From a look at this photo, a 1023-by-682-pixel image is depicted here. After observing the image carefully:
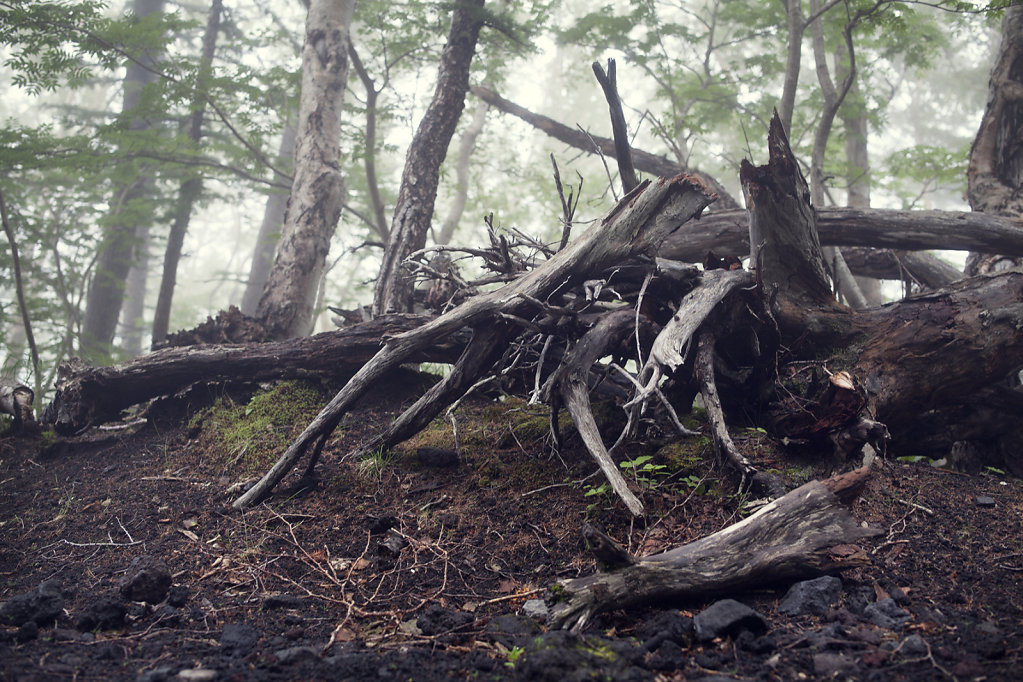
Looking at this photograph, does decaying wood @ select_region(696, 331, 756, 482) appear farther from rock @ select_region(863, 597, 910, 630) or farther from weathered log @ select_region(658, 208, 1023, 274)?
weathered log @ select_region(658, 208, 1023, 274)

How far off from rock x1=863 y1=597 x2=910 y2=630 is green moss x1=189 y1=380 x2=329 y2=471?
3.80m

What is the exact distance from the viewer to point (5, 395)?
17.1 feet

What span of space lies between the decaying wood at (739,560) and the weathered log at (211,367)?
2910 mm

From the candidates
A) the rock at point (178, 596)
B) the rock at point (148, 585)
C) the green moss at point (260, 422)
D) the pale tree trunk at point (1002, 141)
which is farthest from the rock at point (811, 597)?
the pale tree trunk at point (1002, 141)

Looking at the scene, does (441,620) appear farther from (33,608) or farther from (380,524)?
(33,608)

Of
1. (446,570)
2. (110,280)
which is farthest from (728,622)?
(110,280)

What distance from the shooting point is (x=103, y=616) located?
2416 mm

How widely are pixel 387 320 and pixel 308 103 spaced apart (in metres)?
3.56

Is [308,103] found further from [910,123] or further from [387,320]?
[910,123]

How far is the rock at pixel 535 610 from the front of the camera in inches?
93.3

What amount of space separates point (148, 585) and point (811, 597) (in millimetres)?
2819

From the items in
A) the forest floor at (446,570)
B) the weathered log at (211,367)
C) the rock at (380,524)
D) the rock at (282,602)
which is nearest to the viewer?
Answer: the forest floor at (446,570)

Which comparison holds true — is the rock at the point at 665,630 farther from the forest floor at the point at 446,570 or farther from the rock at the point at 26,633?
the rock at the point at 26,633

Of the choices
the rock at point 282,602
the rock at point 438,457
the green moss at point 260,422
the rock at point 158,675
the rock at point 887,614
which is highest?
the green moss at point 260,422
